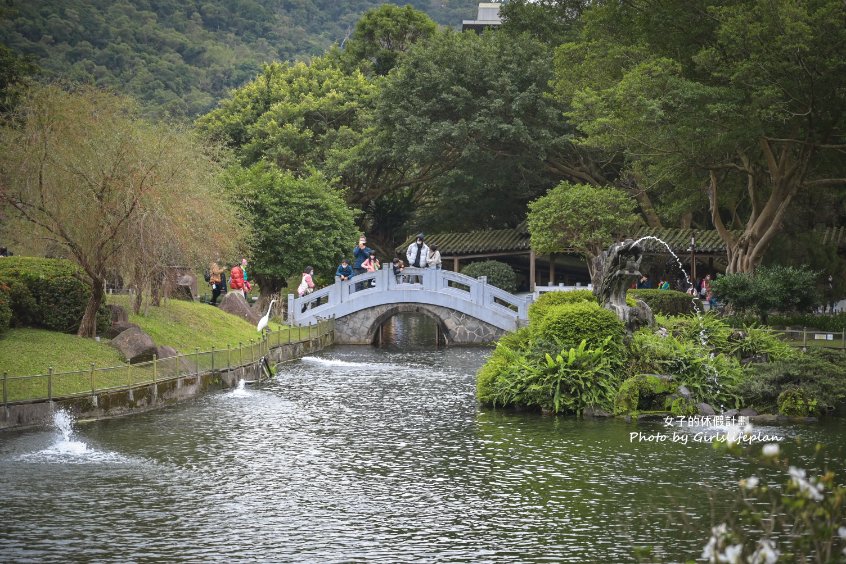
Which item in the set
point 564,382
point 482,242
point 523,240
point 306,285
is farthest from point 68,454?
point 482,242

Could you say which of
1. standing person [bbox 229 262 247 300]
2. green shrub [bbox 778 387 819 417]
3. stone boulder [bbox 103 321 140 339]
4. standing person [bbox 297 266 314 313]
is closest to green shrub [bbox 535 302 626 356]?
green shrub [bbox 778 387 819 417]

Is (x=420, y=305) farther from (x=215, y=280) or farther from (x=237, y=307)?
(x=215, y=280)

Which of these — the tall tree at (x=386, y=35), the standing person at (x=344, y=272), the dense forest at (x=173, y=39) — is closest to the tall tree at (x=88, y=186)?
the standing person at (x=344, y=272)

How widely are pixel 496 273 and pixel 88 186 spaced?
2886 centimetres

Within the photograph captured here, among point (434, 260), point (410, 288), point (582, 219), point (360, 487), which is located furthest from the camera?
point (582, 219)

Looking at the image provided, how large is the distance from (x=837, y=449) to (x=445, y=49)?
117 feet

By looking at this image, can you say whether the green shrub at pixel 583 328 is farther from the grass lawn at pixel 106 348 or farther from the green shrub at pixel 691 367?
the grass lawn at pixel 106 348

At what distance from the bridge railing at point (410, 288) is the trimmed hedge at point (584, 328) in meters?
15.9

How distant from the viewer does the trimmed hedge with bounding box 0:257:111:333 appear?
2683 centimetres

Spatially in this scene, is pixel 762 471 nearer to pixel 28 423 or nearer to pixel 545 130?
pixel 28 423

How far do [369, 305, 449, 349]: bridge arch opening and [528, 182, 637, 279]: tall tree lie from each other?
6112mm

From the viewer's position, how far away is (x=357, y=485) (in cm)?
1792

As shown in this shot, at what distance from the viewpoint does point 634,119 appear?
40188 mm

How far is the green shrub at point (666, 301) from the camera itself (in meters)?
37.1
